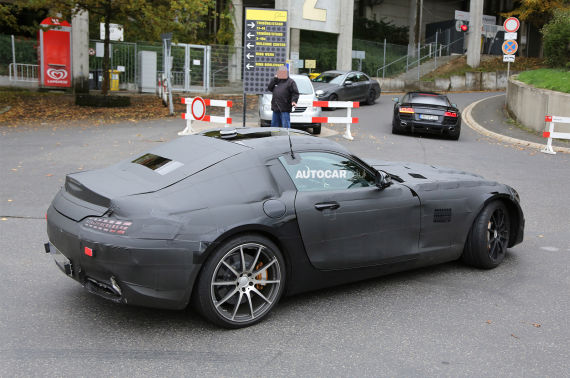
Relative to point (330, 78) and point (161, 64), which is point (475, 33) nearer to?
point (330, 78)

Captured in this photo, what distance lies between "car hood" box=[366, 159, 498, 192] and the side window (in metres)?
0.58

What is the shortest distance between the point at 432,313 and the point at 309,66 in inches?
1139

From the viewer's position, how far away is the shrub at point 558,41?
75.5 ft

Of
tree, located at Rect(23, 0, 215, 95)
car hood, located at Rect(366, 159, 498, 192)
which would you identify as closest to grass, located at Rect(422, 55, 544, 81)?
tree, located at Rect(23, 0, 215, 95)

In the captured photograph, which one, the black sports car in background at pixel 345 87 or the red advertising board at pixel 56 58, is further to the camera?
the red advertising board at pixel 56 58

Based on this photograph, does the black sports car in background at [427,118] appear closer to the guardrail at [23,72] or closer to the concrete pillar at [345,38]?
the concrete pillar at [345,38]

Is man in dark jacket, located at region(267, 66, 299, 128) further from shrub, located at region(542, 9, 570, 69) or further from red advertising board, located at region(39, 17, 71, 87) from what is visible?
red advertising board, located at region(39, 17, 71, 87)

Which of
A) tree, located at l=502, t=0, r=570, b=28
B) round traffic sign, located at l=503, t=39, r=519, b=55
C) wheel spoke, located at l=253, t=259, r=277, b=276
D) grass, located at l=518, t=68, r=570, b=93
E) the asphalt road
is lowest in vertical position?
the asphalt road

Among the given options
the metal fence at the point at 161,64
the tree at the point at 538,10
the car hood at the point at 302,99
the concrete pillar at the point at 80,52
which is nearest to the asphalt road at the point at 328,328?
the car hood at the point at 302,99

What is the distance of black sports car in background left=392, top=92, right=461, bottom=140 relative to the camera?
17.3 metres

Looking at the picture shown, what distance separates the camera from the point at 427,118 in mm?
17438

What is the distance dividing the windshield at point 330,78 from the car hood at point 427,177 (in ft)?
60.5

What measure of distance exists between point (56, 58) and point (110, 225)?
26.6 m

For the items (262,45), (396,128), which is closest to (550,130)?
(396,128)
